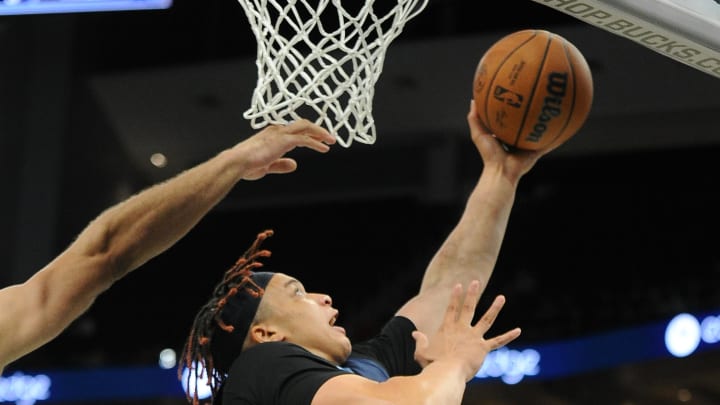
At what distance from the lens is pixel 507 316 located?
24.7 feet

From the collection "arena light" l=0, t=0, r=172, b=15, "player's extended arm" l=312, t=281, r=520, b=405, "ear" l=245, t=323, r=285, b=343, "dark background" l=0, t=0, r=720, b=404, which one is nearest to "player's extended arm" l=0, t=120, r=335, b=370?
"ear" l=245, t=323, r=285, b=343

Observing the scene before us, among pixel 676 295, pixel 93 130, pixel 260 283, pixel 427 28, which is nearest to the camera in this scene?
pixel 260 283

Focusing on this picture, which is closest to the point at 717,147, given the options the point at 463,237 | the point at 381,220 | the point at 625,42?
the point at 625,42

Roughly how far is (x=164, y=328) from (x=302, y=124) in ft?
18.0

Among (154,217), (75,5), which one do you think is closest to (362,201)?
(75,5)

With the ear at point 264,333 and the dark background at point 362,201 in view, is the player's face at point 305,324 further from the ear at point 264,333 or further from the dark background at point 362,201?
the dark background at point 362,201

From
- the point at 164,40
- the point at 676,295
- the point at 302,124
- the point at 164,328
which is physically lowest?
the point at 164,328

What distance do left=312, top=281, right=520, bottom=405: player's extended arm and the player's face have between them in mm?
316

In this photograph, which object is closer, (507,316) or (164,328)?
(507,316)

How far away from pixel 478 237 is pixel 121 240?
2.99 feet

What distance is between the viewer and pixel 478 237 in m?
3.12

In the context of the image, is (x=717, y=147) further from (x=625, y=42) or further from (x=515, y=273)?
(x=515, y=273)

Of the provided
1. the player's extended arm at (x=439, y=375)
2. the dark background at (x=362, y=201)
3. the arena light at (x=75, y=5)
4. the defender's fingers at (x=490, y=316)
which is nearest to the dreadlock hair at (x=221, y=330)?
the player's extended arm at (x=439, y=375)

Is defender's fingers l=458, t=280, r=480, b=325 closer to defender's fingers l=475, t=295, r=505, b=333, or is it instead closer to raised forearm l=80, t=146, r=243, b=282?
defender's fingers l=475, t=295, r=505, b=333
